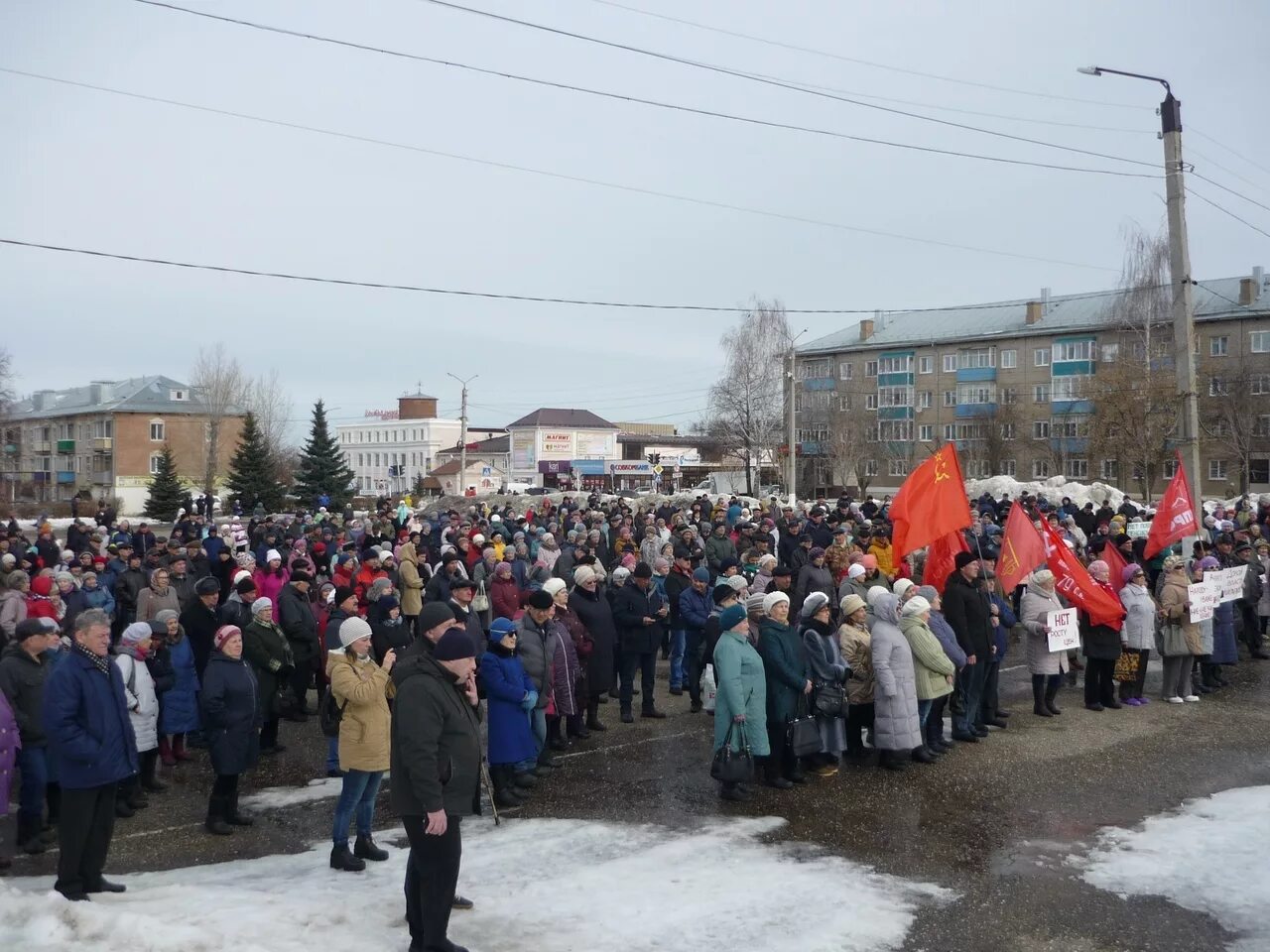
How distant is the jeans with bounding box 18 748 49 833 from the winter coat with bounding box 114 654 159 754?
0.72 m

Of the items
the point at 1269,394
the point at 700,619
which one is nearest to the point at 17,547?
the point at 700,619

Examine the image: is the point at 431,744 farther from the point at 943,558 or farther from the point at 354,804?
the point at 943,558

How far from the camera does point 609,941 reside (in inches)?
221

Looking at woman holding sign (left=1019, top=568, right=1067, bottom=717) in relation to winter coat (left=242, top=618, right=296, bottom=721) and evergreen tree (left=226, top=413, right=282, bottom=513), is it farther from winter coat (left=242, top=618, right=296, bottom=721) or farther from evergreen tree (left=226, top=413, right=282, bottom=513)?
evergreen tree (left=226, top=413, right=282, bottom=513)

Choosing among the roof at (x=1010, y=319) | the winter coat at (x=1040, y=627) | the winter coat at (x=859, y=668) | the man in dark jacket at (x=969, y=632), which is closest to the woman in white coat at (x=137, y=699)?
the winter coat at (x=859, y=668)

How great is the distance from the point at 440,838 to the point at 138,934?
1.46 metres

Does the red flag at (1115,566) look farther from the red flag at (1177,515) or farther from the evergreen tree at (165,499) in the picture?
the evergreen tree at (165,499)

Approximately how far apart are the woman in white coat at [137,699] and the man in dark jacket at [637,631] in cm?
470

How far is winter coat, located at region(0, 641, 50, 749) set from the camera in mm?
7234

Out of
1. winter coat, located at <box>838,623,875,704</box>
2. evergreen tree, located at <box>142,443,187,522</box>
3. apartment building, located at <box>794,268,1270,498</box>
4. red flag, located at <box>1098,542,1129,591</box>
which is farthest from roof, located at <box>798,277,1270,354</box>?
winter coat, located at <box>838,623,875,704</box>

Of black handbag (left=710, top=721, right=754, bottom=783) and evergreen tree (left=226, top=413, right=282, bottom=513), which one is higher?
evergreen tree (left=226, top=413, right=282, bottom=513)

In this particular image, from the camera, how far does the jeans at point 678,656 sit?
40.9 ft

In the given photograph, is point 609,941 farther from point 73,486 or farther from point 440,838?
point 73,486

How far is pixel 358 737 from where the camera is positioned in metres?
6.78
